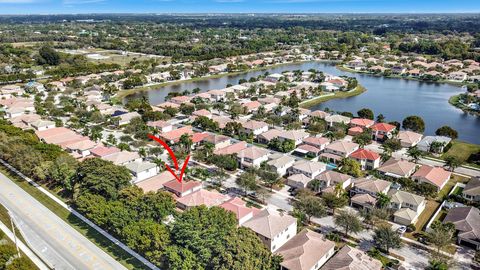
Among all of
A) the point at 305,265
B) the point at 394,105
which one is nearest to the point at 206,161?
the point at 305,265

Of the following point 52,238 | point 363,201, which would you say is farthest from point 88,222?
point 363,201

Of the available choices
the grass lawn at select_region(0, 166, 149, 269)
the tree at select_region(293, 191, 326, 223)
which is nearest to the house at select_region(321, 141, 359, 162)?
the tree at select_region(293, 191, 326, 223)

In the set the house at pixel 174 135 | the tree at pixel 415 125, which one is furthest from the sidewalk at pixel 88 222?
the tree at pixel 415 125

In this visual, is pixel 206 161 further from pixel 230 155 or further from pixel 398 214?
pixel 398 214

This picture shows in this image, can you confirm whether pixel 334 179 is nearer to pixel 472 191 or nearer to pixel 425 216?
pixel 425 216

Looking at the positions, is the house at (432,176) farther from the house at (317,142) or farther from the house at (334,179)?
the house at (317,142)

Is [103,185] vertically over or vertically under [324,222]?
over

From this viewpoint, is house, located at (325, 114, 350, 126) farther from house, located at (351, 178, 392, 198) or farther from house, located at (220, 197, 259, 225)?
house, located at (220, 197, 259, 225)
